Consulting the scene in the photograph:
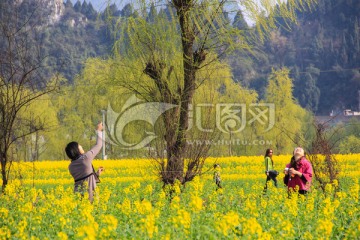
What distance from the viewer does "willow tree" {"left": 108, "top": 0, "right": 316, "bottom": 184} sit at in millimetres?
12719

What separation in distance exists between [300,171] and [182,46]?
341cm

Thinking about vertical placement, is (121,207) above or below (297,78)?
below

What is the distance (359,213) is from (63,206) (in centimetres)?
389

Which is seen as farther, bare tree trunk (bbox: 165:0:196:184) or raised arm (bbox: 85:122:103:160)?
bare tree trunk (bbox: 165:0:196:184)

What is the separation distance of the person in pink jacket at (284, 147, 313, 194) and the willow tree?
5.83 ft

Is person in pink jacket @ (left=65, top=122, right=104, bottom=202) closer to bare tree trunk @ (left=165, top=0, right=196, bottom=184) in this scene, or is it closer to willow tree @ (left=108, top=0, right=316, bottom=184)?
willow tree @ (left=108, top=0, right=316, bottom=184)

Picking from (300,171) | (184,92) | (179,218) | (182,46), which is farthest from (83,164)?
(179,218)

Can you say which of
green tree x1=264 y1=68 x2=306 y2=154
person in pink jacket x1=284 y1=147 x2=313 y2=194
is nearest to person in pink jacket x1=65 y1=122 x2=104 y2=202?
person in pink jacket x1=284 y1=147 x2=313 y2=194

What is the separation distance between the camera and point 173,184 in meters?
13.1

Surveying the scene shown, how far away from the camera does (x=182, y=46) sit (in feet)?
43.7

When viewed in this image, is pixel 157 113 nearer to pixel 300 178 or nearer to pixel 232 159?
pixel 300 178

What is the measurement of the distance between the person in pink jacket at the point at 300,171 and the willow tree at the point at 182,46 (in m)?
1.78

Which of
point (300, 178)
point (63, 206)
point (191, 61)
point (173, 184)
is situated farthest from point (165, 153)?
point (63, 206)

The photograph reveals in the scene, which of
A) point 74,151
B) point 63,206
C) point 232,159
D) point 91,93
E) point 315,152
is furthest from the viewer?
point 91,93
